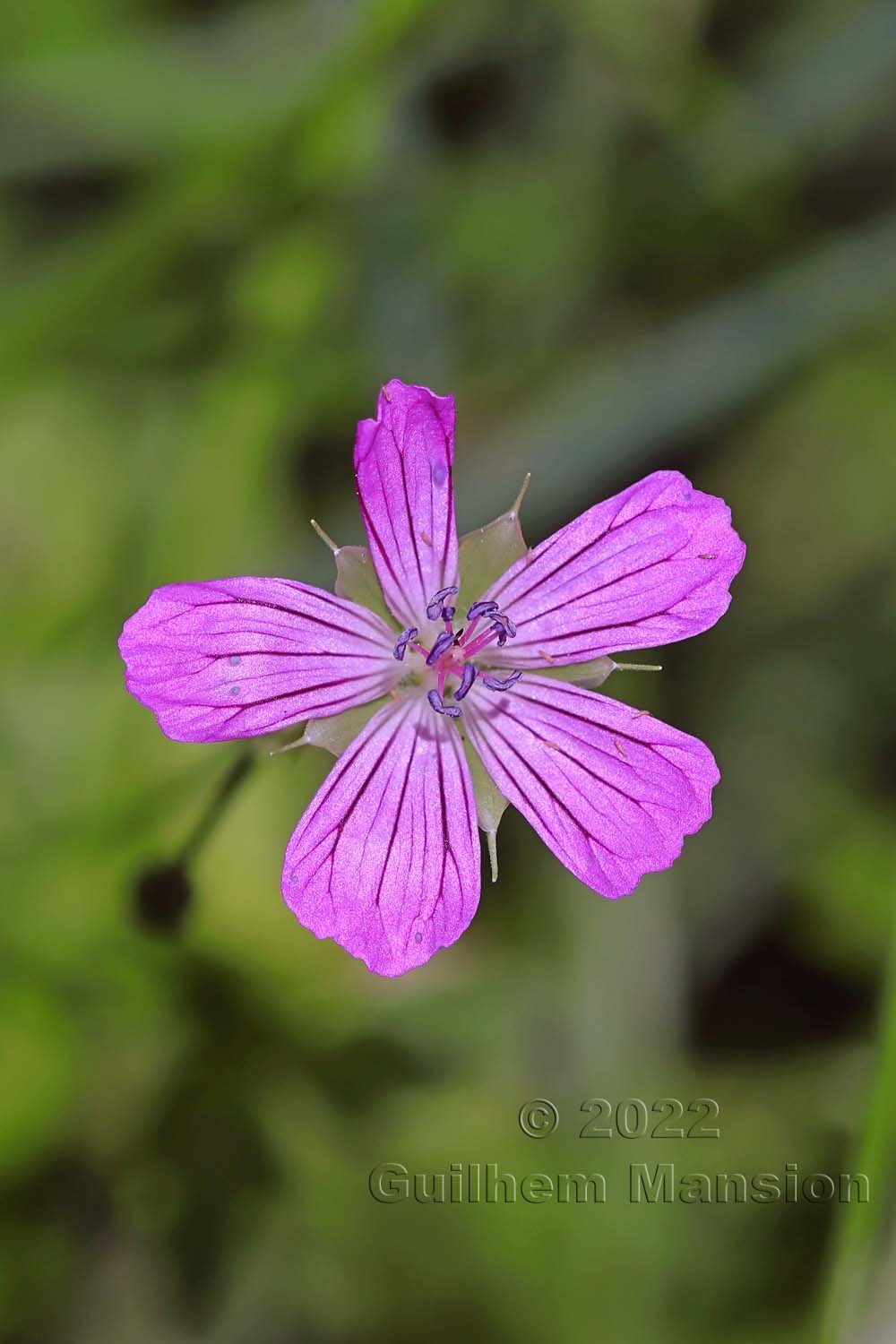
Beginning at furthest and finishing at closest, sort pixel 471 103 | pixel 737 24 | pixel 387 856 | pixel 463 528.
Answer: pixel 737 24 < pixel 471 103 < pixel 463 528 < pixel 387 856

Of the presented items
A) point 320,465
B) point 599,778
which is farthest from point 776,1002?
point 320,465

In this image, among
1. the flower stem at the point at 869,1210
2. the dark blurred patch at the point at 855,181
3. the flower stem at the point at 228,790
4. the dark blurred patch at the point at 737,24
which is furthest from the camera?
the dark blurred patch at the point at 855,181

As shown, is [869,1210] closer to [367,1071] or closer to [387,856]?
[387,856]

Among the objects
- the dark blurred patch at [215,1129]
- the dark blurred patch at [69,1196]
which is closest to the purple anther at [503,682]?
the dark blurred patch at [215,1129]

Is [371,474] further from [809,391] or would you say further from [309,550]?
[809,391]

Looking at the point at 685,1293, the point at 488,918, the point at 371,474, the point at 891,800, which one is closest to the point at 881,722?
the point at 891,800

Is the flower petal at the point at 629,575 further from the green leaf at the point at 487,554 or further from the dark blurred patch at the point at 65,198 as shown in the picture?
the dark blurred patch at the point at 65,198

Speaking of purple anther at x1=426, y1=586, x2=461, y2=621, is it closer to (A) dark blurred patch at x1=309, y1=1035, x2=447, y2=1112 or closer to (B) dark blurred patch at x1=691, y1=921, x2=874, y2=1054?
(A) dark blurred patch at x1=309, y1=1035, x2=447, y2=1112

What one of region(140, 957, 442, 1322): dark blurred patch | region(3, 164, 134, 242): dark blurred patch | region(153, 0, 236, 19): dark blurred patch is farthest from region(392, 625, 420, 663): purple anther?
region(153, 0, 236, 19): dark blurred patch
